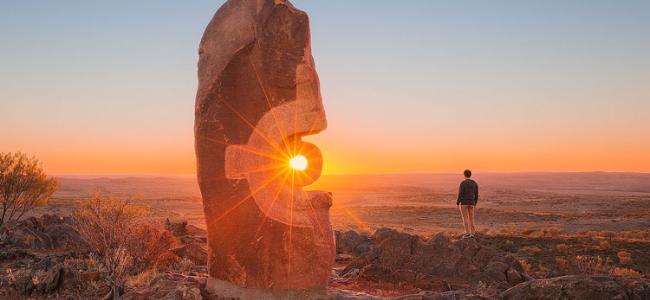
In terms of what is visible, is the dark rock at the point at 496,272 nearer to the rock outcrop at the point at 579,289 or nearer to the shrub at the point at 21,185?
the rock outcrop at the point at 579,289

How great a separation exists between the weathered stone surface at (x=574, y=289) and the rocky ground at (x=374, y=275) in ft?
0.03

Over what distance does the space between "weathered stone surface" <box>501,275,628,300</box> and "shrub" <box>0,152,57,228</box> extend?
62.3ft

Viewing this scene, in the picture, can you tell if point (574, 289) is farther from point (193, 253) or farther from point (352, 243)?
point (352, 243)

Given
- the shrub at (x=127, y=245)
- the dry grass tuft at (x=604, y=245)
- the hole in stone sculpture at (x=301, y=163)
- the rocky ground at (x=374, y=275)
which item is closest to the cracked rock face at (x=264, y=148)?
the hole in stone sculpture at (x=301, y=163)

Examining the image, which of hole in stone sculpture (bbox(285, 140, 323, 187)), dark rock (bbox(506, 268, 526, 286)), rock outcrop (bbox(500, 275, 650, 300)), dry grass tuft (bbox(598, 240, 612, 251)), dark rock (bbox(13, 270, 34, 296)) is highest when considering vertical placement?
hole in stone sculpture (bbox(285, 140, 323, 187))

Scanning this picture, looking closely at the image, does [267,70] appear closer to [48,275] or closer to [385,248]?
[48,275]

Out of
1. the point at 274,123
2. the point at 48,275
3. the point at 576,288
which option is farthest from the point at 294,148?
the point at 48,275

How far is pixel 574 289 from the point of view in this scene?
5.91 metres

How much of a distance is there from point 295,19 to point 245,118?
158 cm

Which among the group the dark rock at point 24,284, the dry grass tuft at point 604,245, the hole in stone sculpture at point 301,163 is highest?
the hole in stone sculpture at point 301,163

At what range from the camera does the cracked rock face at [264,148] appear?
6.78 metres

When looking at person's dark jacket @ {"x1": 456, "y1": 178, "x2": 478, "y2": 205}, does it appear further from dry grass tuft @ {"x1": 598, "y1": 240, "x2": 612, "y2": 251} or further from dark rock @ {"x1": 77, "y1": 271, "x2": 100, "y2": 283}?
dark rock @ {"x1": 77, "y1": 271, "x2": 100, "y2": 283}


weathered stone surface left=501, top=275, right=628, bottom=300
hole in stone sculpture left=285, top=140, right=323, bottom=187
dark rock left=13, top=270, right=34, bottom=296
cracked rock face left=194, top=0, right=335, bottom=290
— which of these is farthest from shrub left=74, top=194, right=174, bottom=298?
weathered stone surface left=501, top=275, right=628, bottom=300

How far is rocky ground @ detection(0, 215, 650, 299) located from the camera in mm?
6133
